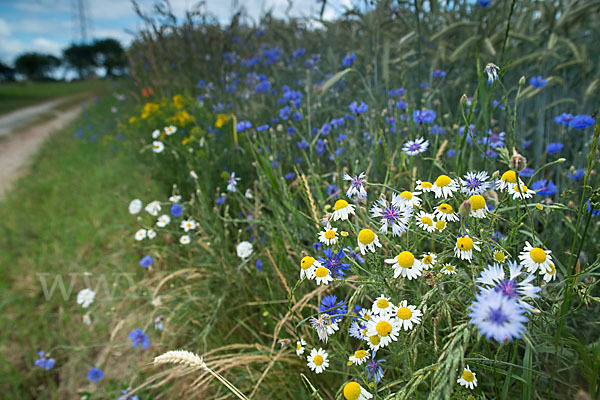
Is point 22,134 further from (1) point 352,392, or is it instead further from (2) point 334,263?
(1) point 352,392

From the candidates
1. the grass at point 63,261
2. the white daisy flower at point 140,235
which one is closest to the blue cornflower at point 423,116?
the white daisy flower at point 140,235

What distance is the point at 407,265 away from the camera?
756 millimetres

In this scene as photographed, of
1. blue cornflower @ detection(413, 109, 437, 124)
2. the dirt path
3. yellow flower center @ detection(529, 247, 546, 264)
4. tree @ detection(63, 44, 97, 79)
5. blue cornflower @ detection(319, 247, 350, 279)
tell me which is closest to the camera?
yellow flower center @ detection(529, 247, 546, 264)

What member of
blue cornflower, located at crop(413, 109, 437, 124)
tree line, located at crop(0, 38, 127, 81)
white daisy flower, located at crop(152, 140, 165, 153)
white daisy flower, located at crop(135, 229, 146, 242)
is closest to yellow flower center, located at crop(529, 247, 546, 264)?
blue cornflower, located at crop(413, 109, 437, 124)

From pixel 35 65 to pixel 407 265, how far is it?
40.4m

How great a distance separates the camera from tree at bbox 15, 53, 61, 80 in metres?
31.3

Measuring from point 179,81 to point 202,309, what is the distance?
341cm

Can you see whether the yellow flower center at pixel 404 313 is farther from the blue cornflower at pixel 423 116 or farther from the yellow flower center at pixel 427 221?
the blue cornflower at pixel 423 116

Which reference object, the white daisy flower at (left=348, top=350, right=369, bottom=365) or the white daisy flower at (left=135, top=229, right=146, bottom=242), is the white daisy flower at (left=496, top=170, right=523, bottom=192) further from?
the white daisy flower at (left=135, top=229, right=146, bottom=242)

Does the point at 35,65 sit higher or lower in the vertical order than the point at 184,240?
higher

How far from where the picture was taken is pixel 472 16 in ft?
8.71

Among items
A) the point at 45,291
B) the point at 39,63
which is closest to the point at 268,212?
the point at 45,291

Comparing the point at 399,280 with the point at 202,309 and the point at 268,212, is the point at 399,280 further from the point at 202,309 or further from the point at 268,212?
the point at 268,212

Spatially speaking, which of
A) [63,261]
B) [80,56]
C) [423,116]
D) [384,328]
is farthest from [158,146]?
[80,56]
